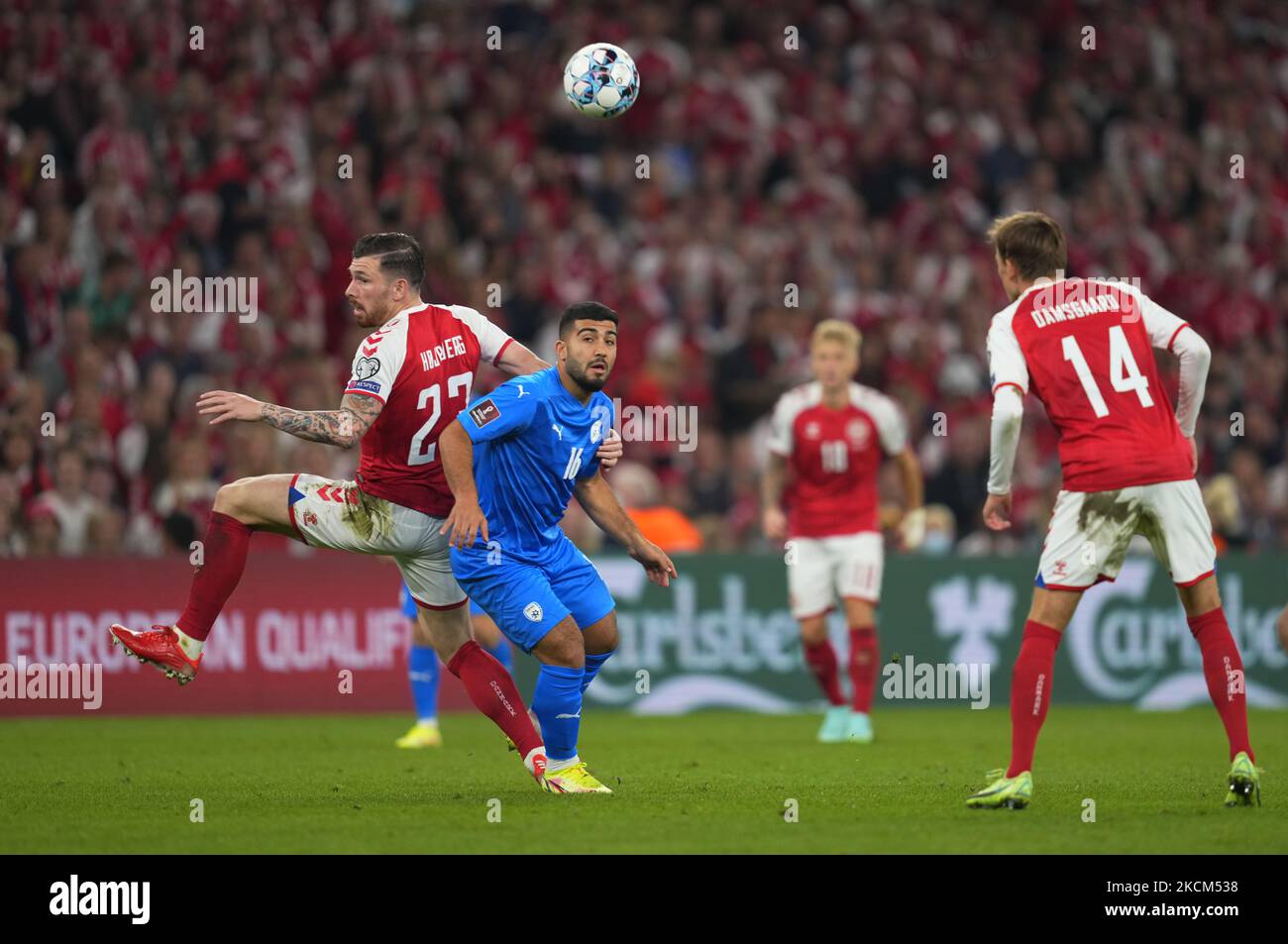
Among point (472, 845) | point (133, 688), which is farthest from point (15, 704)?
point (472, 845)

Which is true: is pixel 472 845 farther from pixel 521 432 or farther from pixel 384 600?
pixel 384 600

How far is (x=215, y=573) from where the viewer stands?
330 inches

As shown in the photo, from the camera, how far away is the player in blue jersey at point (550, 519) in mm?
8008

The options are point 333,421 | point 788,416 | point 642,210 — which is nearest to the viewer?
point 333,421

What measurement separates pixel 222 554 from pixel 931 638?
Result: 7.63 metres

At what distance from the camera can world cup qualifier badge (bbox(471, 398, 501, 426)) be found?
7.98 m

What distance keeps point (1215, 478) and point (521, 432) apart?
10.2 m

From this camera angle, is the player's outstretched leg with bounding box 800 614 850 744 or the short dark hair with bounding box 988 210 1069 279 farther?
the player's outstretched leg with bounding box 800 614 850 744

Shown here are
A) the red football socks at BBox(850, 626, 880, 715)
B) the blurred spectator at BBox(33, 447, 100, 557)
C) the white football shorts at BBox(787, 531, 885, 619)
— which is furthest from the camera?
the blurred spectator at BBox(33, 447, 100, 557)

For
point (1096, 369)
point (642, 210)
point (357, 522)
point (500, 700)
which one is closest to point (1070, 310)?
point (1096, 369)

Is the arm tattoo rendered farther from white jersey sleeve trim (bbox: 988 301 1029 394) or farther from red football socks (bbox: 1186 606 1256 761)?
red football socks (bbox: 1186 606 1256 761)

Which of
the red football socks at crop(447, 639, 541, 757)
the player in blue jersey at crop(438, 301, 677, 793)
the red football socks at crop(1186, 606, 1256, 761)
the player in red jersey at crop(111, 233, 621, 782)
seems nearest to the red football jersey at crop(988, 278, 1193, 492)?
the red football socks at crop(1186, 606, 1256, 761)

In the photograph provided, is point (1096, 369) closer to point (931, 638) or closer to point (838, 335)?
point (838, 335)

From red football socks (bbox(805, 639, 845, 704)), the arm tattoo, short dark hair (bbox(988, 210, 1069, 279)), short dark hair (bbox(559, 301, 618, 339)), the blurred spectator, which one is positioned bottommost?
red football socks (bbox(805, 639, 845, 704))
